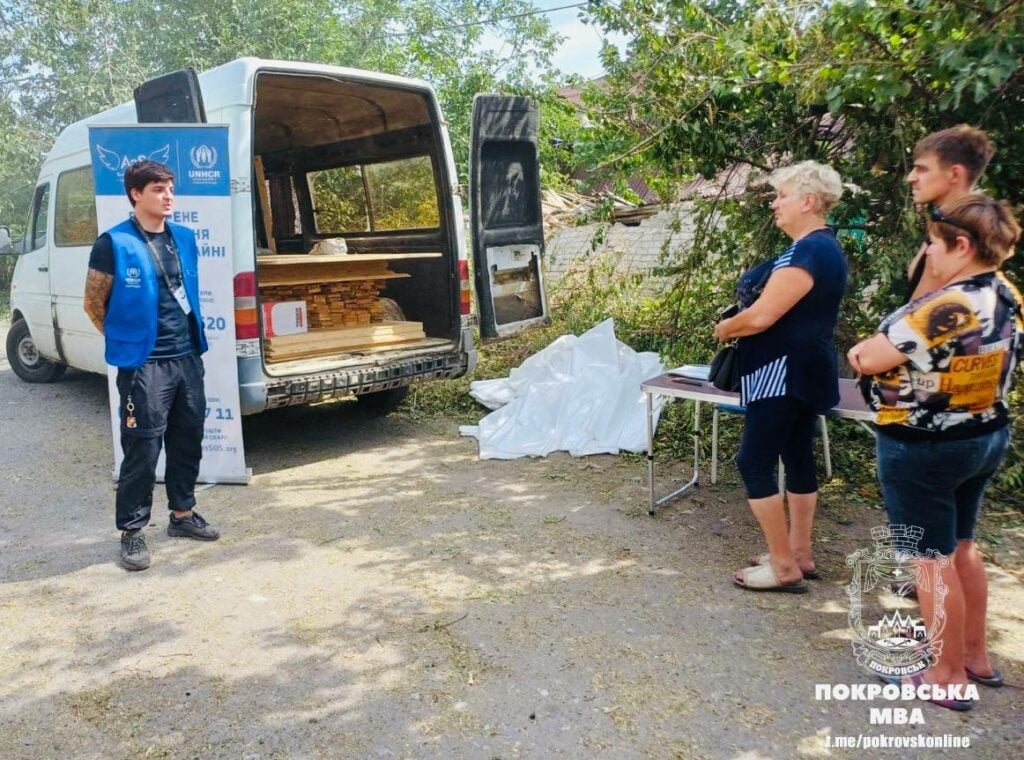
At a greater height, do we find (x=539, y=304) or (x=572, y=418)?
(x=539, y=304)

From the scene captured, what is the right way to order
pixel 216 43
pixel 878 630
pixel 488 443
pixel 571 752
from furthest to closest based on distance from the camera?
1. pixel 216 43
2. pixel 488 443
3. pixel 878 630
4. pixel 571 752

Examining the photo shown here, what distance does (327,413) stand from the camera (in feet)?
22.8

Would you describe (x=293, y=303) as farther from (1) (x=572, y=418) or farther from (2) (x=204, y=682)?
(2) (x=204, y=682)

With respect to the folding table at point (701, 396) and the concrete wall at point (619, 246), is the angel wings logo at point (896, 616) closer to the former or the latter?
the folding table at point (701, 396)

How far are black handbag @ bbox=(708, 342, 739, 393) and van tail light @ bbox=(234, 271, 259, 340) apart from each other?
9.26 ft

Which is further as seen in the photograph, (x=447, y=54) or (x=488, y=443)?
(x=447, y=54)

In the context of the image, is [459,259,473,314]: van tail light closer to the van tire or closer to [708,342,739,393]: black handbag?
the van tire

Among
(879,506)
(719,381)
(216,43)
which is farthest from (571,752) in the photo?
(216,43)

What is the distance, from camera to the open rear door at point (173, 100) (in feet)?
15.5

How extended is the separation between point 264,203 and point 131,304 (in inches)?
167

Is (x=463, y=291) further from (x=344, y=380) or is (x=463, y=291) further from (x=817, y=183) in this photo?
(x=817, y=183)

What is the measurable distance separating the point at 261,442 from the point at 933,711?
16.0 ft

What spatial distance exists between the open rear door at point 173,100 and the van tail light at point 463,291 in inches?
81.9

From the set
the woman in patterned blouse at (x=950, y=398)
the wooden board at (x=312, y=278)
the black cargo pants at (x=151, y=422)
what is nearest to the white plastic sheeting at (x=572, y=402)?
the wooden board at (x=312, y=278)
